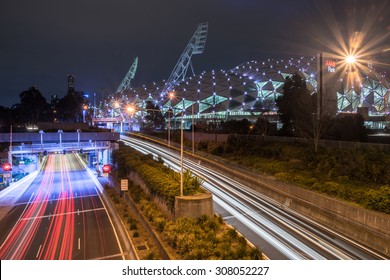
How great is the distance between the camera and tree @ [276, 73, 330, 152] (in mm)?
32378

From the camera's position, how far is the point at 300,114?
38250 millimetres

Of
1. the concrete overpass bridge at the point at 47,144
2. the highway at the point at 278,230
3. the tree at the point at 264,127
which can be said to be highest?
the tree at the point at 264,127

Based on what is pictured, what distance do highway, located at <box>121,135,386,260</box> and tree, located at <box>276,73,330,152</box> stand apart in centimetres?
1154

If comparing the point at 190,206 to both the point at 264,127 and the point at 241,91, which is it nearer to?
the point at 264,127

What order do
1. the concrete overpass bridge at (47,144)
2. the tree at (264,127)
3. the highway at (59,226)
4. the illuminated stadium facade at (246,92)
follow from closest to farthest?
the highway at (59,226), the tree at (264,127), the concrete overpass bridge at (47,144), the illuminated stadium facade at (246,92)

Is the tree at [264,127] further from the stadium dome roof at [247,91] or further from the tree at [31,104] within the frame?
the tree at [31,104]

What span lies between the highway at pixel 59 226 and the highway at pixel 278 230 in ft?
22.5

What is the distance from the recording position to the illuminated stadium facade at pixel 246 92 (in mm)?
84875

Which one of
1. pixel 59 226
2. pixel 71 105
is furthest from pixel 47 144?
pixel 71 105

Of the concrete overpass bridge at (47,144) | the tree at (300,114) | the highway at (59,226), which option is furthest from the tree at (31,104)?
the tree at (300,114)

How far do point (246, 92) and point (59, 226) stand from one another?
75744 mm

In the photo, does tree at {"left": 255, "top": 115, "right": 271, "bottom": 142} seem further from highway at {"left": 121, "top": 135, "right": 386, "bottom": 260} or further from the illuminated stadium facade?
the illuminated stadium facade

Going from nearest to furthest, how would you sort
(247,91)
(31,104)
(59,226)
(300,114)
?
(59,226)
(300,114)
(31,104)
(247,91)
